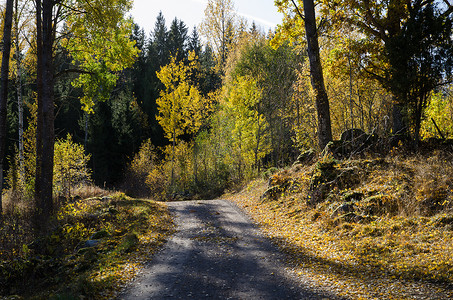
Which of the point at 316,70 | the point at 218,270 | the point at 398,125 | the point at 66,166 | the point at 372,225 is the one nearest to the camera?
the point at 218,270

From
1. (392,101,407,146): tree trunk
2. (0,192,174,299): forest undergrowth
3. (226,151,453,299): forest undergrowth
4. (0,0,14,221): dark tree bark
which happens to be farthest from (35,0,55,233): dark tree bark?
(392,101,407,146): tree trunk

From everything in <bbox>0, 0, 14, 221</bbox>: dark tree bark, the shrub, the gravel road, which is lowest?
the gravel road

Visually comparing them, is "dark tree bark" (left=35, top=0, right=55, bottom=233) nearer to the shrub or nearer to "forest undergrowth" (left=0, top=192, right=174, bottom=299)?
"forest undergrowth" (left=0, top=192, right=174, bottom=299)

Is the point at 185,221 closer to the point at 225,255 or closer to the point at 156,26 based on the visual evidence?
the point at 225,255

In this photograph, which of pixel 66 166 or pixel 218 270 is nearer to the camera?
pixel 218 270

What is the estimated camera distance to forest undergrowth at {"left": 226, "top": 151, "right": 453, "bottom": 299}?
16.7 ft

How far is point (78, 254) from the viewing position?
728 centimetres

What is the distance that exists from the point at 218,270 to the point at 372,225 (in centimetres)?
375

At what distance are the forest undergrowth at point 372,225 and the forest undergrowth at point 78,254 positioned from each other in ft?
11.2

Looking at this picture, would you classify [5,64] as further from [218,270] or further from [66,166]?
[218,270]

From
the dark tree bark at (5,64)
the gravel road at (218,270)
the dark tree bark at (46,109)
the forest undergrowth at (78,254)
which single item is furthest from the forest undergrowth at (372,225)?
the dark tree bark at (5,64)

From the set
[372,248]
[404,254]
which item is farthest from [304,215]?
[404,254]

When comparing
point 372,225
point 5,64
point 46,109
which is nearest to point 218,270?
point 372,225

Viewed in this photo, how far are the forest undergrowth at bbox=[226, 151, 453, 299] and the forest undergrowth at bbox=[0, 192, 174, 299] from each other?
3420 millimetres
